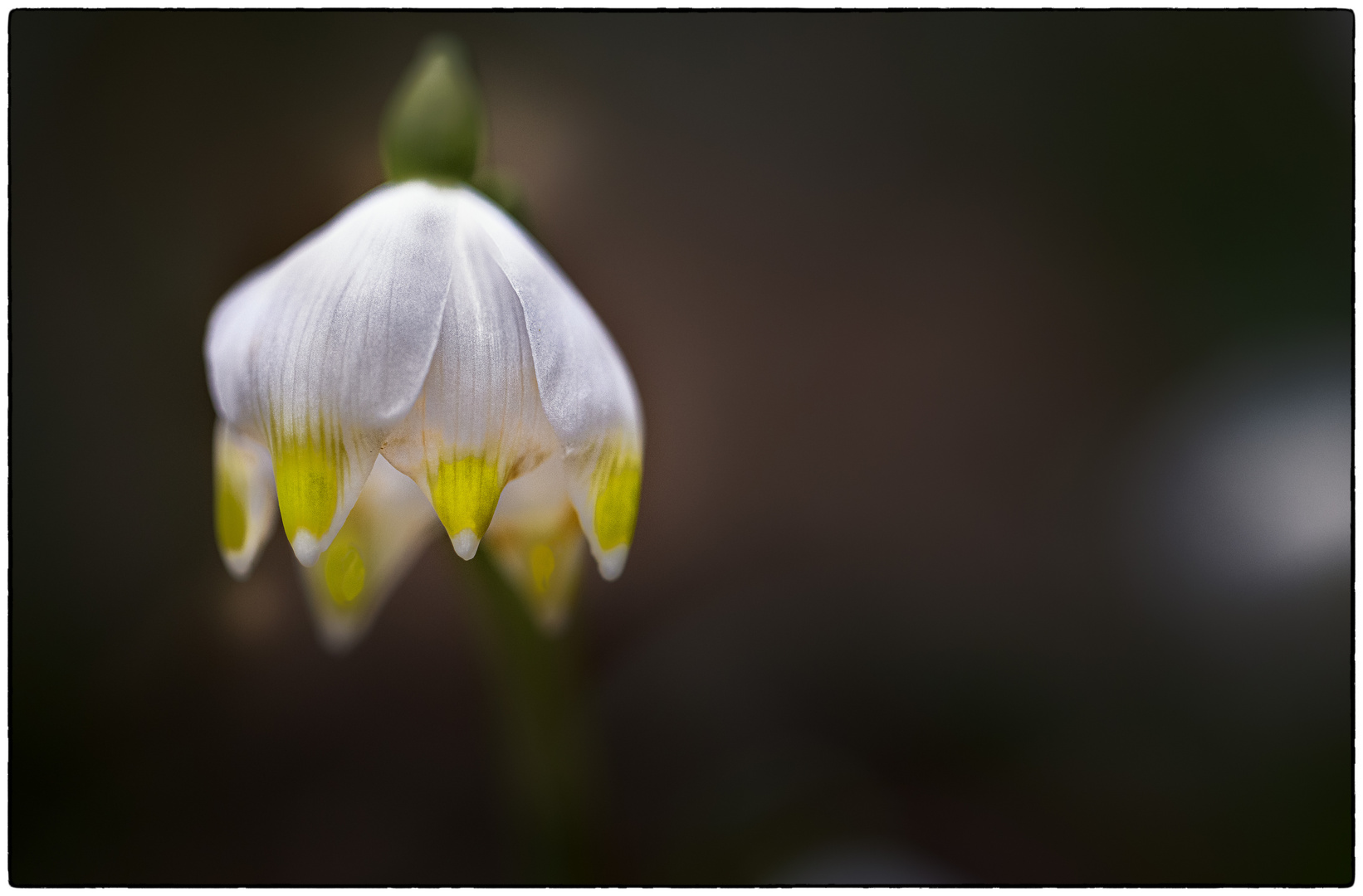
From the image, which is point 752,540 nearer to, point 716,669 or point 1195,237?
point 716,669

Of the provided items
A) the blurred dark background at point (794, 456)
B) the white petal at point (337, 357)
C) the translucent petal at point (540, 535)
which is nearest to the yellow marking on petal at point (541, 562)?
the translucent petal at point (540, 535)

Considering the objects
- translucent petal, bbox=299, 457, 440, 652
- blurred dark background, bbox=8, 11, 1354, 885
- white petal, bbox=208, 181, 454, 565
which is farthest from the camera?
blurred dark background, bbox=8, 11, 1354, 885

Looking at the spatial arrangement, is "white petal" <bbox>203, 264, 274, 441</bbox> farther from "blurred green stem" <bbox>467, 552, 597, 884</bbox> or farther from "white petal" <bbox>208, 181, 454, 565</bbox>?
"blurred green stem" <bbox>467, 552, 597, 884</bbox>

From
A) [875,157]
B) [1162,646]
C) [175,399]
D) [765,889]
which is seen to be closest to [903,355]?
[875,157]

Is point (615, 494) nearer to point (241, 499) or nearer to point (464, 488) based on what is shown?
point (464, 488)

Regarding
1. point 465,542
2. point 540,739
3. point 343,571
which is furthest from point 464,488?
point 540,739

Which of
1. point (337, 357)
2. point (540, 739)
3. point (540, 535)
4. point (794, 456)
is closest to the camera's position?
point (337, 357)

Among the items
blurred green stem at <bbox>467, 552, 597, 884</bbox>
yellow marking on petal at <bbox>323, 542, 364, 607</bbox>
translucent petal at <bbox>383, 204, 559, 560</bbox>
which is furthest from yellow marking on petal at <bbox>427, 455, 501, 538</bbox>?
blurred green stem at <bbox>467, 552, 597, 884</bbox>
